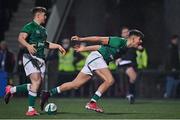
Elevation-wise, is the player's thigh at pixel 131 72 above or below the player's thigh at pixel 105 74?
above

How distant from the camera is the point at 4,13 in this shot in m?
30.6

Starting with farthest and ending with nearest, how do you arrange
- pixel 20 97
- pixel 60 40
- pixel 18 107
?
pixel 60 40 → pixel 20 97 → pixel 18 107

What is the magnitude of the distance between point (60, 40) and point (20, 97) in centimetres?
504

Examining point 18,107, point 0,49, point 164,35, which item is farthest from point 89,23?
point 18,107

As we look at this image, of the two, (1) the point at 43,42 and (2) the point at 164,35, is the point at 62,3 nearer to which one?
(2) the point at 164,35

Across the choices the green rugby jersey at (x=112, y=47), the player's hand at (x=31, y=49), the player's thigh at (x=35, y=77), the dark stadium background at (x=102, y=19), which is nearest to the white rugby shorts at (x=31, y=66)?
the player's thigh at (x=35, y=77)

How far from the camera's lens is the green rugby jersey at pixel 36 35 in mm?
16172

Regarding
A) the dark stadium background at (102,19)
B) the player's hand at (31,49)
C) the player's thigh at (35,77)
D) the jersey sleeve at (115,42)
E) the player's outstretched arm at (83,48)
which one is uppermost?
the dark stadium background at (102,19)

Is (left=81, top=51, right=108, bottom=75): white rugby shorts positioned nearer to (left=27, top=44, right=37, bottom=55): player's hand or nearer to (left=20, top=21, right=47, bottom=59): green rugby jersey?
(left=20, top=21, right=47, bottom=59): green rugby jersey

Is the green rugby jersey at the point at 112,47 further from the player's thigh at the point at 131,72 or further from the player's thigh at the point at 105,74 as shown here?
the player's thigh at the point at 131,72

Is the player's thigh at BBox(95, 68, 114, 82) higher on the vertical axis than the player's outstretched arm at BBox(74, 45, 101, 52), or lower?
lower

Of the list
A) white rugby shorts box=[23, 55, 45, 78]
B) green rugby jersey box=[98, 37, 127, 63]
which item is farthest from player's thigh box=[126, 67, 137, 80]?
white rugby shorts box=[23, 55, 45, 78]

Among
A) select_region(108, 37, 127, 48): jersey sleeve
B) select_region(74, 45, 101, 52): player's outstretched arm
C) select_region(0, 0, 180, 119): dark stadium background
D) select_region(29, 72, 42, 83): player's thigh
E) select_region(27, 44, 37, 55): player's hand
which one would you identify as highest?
select_region(0, 0, 180, 119): dark stadium background

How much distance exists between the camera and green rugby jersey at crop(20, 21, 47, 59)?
53.1ft
